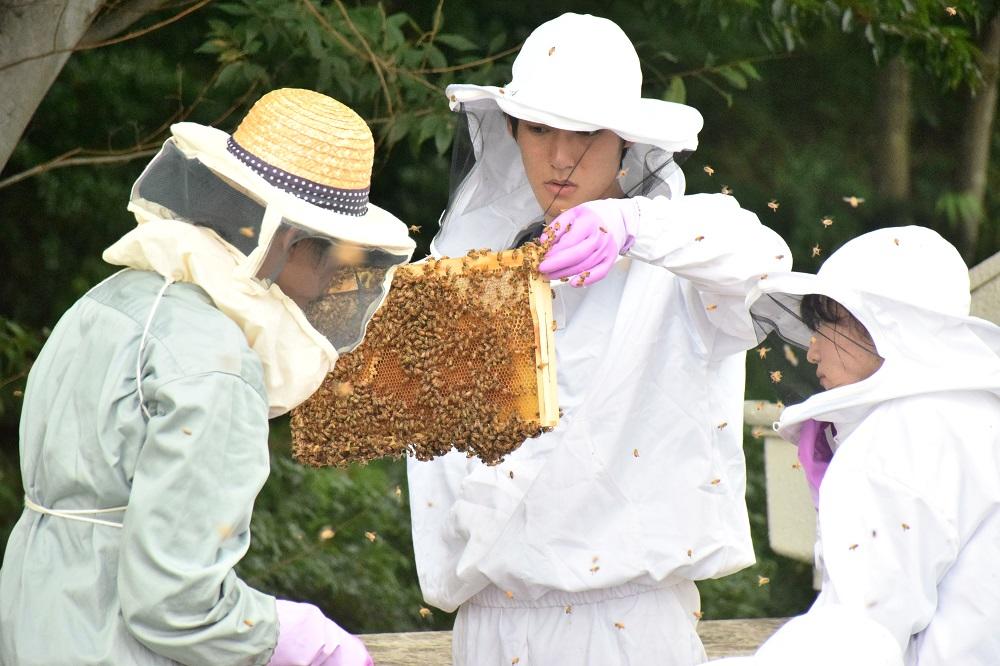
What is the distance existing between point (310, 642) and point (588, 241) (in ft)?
3.07

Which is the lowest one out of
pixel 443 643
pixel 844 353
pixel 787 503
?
pixel 787 503

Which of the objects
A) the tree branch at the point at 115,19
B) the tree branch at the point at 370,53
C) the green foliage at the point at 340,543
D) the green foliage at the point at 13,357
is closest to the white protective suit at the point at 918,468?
the tree branch at the point at 370,53

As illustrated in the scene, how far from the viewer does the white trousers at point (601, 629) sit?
2756 millimetres

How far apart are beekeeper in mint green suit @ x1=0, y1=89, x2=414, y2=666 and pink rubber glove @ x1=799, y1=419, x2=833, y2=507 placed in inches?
41.5

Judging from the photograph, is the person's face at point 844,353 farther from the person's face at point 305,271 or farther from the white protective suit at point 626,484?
the person's face at point 305,271

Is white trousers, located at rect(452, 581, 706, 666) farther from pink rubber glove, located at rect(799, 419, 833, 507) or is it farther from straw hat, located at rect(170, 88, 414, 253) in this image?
straw hat, located at rect(170, 88, 414, 253)

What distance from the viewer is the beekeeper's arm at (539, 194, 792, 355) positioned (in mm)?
2549

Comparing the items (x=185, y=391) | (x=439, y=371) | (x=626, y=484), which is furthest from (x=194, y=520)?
(x=626, y=484)

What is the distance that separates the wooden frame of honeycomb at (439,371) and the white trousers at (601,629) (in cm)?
41

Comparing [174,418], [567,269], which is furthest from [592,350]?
[174,418]

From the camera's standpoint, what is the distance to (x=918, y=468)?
2268 mm

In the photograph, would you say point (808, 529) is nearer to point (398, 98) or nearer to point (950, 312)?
point (398, 98)

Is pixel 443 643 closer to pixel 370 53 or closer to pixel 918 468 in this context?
pixel 370 53

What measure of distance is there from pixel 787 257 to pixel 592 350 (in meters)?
0.47
